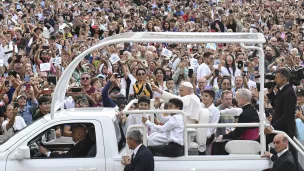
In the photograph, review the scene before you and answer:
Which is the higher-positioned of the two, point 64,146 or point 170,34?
point 170,34

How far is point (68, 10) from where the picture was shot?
28.0m

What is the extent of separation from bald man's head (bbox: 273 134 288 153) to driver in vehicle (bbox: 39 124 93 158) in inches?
94.2

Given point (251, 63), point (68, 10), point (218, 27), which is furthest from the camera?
point (68, 10)

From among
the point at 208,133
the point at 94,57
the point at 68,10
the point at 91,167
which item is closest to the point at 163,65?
the point at 94,57

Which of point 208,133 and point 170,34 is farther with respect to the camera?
point 208,133

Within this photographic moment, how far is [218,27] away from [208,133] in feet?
48.7

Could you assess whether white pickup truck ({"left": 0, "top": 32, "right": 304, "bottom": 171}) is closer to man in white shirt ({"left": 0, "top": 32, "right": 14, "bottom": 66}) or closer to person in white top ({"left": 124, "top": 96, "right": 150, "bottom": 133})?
person in white top ({"left": 124, "top": 96, "right": 150, "bottom": 133})

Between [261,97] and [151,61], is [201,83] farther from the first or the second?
[261,97]

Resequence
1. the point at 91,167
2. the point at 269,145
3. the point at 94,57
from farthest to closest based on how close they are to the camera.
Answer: the point at 94,57 < the point at 269,145 < the point at 91,167

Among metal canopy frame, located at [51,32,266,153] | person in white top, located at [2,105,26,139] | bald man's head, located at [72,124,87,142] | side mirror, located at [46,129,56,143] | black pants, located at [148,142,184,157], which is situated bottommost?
person in white top, located at [2,105,26,139]

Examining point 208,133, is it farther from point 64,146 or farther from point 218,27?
point 218,27

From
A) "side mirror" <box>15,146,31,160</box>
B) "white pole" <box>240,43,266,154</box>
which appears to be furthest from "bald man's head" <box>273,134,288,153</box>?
"side mirror" <box>15,146,31,160</box>

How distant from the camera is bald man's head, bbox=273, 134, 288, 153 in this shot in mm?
10094

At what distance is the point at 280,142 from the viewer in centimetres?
1009
